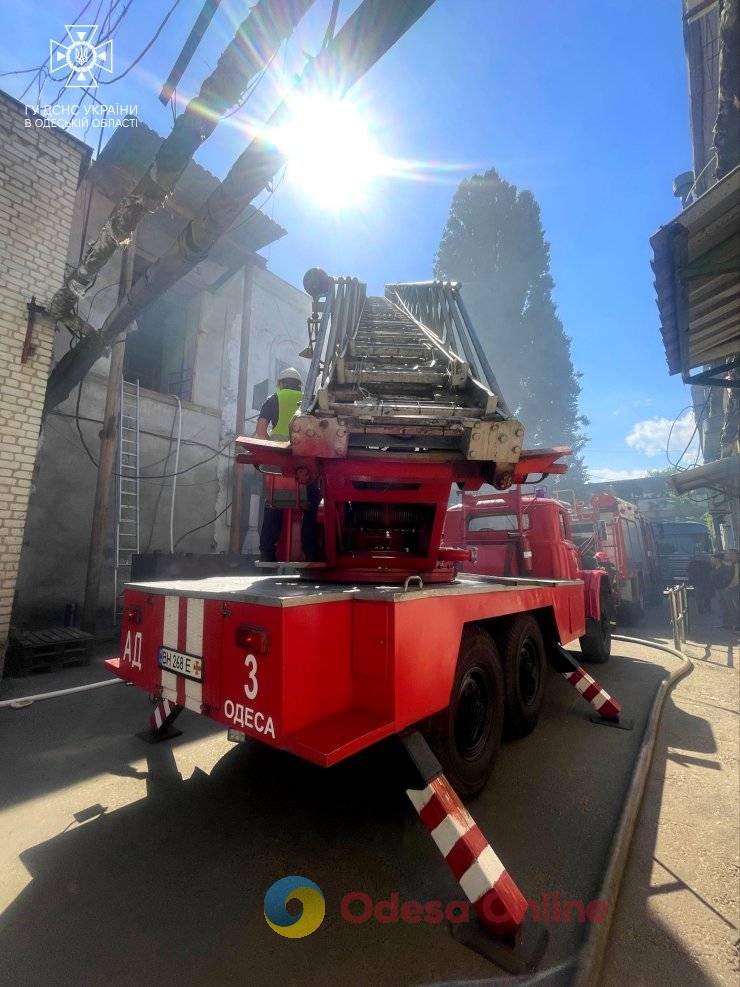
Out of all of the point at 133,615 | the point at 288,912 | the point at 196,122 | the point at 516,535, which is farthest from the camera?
the point at 516,535

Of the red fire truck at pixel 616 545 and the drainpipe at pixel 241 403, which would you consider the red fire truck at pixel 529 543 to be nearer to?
the red fire truck at pixel 616 545

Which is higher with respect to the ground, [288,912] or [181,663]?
[181,663]

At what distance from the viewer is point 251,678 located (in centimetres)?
192

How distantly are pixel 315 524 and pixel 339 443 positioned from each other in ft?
4.63

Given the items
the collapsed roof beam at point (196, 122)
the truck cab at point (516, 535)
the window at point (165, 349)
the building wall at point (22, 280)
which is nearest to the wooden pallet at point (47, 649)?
the building wall at point (22, 280)

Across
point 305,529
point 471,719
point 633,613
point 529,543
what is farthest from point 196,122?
point 633,613

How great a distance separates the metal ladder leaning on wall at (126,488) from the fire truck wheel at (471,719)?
7.33 metres

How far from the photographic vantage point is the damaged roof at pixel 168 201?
8930 mm

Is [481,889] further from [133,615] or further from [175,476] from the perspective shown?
[175,476]

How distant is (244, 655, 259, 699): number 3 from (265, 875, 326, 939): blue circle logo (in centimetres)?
92

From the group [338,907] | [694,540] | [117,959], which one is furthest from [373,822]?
[694,540]

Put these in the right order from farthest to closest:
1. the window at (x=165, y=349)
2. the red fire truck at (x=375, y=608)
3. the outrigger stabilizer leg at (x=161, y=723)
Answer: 1. the window at (x=165, y=349)
2. the outrigger stabilizer leg at (x=161, y=723)
3. the red fire truck at (x=375, y=608)

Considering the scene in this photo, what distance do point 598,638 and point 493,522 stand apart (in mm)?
2265

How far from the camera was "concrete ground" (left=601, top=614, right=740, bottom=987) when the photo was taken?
1722 millimetres
